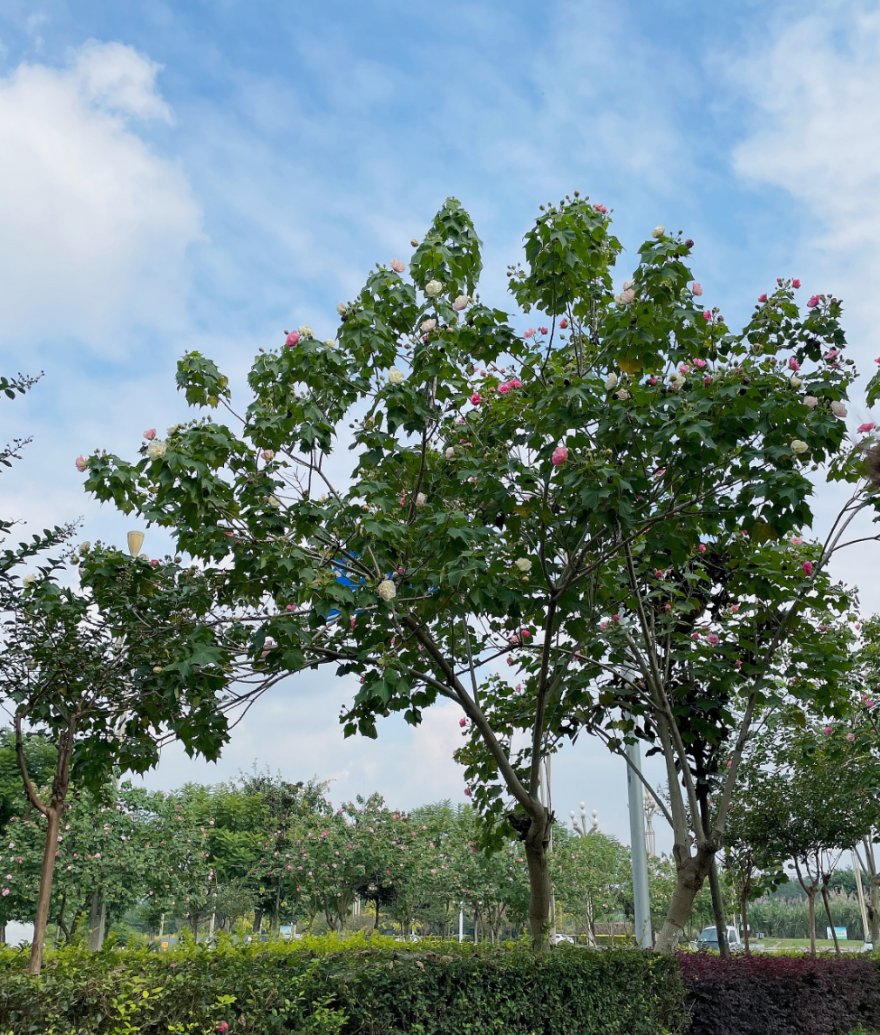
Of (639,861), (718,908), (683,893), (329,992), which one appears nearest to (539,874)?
(683,893)

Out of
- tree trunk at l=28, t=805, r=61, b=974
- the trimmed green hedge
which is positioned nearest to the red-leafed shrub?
the trimmed green hedge

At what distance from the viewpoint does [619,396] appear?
5484mm

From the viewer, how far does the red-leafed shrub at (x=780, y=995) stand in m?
7.74

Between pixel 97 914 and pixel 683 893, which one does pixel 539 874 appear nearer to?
pixel 683 893

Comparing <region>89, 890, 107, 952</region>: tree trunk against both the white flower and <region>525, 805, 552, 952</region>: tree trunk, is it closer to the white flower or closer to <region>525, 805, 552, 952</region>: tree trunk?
<region>525, 805, 552, 952</region>: tree trunk

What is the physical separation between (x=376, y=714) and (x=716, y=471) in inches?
109

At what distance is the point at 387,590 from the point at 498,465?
1142mm

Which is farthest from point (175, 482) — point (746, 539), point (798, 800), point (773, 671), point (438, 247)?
point (798, 800)

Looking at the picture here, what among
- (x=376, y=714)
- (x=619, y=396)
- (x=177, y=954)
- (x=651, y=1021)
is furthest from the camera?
(x=651, y=1021)

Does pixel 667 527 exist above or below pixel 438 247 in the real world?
below

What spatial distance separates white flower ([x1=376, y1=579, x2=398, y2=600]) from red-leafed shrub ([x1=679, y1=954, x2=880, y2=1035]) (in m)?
4.91

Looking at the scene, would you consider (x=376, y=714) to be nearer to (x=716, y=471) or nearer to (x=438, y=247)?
(x=716, y=471)

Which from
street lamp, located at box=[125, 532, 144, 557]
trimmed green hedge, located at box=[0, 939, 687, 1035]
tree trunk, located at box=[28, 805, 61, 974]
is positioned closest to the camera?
trimmed green hedge, located at box=[0, 939, 687, 1035]

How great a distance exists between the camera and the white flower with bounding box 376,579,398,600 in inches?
203
